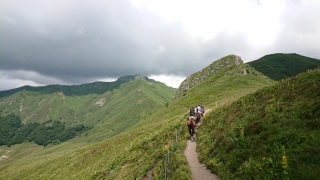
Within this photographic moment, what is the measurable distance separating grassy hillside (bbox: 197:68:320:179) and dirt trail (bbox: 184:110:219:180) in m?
0.45

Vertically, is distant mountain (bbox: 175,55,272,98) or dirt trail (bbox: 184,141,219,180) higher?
distant mountain (bbox: 175,55,272,98)

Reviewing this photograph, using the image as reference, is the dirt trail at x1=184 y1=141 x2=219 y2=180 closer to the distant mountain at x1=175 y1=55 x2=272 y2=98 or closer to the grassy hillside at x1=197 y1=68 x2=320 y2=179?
the grassy hillside at x1=197 y1=68 x2=320 y2=179

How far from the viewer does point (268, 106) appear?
1850 centimetres

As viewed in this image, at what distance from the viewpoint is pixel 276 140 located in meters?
13.1

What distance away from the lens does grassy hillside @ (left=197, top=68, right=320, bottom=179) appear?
10.8 meters

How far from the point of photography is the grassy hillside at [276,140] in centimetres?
1084

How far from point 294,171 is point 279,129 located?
13.1 ft

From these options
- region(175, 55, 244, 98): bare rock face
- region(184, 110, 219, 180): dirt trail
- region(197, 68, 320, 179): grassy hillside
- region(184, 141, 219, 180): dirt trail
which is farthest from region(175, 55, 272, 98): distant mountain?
region(184, 141, 219, 180): dirt trail

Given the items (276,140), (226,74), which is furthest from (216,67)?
(276,140)

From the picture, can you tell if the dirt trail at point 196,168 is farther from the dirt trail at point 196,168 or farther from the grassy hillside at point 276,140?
the grassy hillside at point 276,140

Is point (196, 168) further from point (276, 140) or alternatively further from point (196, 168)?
point (276, 140)

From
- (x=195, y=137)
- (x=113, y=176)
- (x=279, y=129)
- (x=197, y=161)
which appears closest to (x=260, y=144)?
(x=279, y=129)

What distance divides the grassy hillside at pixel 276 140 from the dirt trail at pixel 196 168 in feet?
1.47

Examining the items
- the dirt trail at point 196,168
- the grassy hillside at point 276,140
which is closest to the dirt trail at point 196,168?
the dirt trail at point 196,168
